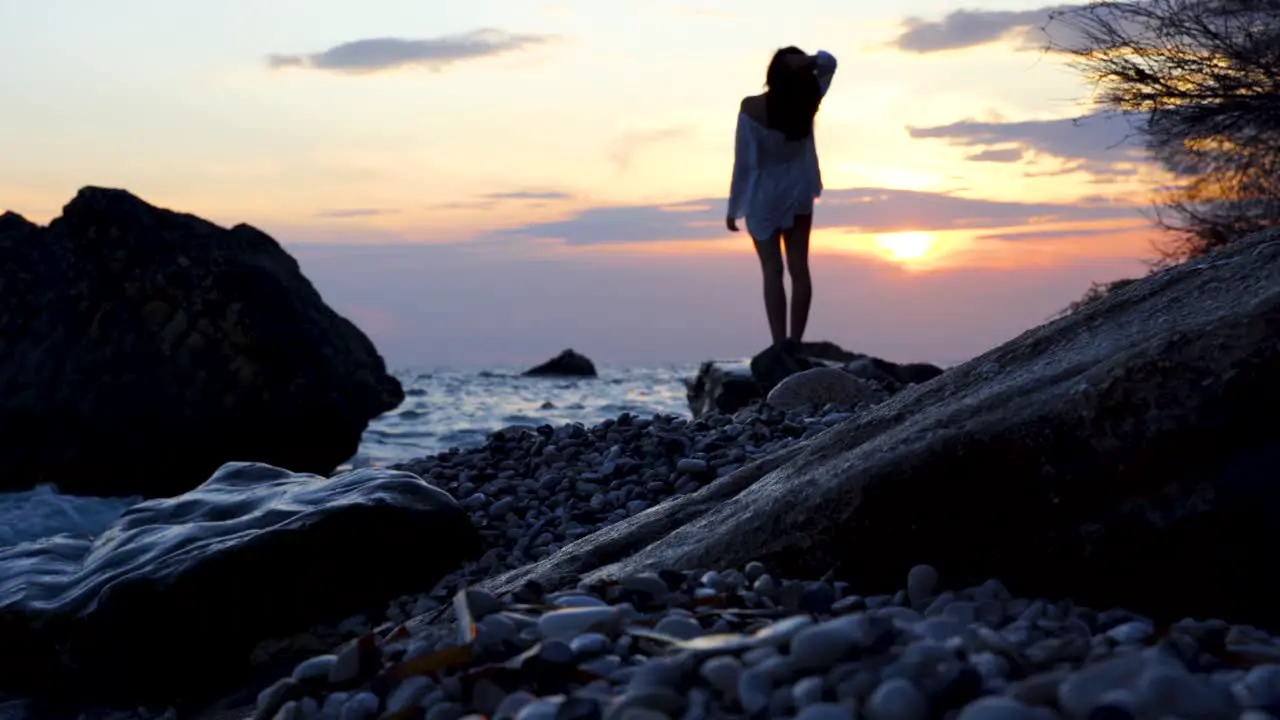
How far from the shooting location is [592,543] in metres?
3.47

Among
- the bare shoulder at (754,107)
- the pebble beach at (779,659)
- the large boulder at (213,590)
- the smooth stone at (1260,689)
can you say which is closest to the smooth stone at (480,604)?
the pebble beach at (779,659)

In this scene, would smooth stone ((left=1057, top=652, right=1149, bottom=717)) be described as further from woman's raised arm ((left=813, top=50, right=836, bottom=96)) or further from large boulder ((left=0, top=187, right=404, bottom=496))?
woman's raised arm ((left=813, top=50, right=836, bottom=96))

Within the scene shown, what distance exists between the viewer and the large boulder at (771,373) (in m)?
9.20

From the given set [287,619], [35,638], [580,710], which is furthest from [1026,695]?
[35,638]

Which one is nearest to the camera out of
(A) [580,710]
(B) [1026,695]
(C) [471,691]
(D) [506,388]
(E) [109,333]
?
(B) [1026,695]

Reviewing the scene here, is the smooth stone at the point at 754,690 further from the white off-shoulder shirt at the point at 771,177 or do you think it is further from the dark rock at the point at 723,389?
the white off-shoulder shirt at the point at 771,177

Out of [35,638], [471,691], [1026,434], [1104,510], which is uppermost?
[1026,434]

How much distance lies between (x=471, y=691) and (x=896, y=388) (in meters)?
6.90

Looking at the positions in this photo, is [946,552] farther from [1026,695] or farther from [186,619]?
[186,619]

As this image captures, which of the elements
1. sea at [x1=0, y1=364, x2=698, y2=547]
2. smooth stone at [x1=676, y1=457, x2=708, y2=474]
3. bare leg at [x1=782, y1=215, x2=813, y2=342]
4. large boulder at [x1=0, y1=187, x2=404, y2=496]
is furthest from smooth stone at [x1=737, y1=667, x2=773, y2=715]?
bare leg at [x1=782, y1=215, x2=813, y2=342]

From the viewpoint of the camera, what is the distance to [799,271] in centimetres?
966

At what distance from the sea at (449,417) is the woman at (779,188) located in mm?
2150

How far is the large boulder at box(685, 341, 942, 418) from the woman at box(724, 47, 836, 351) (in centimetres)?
19

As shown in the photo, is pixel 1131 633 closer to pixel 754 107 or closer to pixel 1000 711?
pixel 1000 711
